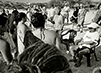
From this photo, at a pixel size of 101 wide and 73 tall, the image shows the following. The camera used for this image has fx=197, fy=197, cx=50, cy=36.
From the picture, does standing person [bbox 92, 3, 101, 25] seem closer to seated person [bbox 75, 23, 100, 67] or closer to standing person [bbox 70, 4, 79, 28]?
seated person [bbox 75, 23, 100, 67]

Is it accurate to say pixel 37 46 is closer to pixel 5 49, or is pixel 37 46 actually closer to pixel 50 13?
pixel 5 49

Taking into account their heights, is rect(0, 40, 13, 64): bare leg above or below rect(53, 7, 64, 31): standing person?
above

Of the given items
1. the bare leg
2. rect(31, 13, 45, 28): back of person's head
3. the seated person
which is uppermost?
rect(31, 13, 45, 28): back of person's head

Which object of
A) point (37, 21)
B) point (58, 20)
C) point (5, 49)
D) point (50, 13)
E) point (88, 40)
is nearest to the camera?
point (37, 21)

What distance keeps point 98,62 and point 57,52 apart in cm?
280

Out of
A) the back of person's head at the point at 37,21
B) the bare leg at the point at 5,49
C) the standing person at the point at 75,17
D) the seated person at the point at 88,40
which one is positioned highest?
the back of person's head at the point at 37,21

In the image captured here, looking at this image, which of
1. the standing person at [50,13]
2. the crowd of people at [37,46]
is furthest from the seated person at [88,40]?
the standing person at [50,13]

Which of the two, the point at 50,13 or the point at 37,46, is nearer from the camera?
the point at 37,46

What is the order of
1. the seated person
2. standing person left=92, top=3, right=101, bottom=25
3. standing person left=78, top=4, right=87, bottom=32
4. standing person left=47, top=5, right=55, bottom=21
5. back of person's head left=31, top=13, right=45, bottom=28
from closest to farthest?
back of person's head left=31, top=13, right=45, bottom=28 → the seated person → standing person left=92, top=3, right=101, bottom=25 → standing person left=78, top=4, right=87, bottom=32 → standing person left=47, top=5, right=55, bottom=21

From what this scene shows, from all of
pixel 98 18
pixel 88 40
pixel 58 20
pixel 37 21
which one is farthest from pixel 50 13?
pixel 37 21

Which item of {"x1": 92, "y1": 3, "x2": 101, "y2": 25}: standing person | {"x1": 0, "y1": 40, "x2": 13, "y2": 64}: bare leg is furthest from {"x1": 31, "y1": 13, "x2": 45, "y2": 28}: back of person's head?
{"x1": 92, "y1": 3, "x2": 101, "y2": 25}: standing person

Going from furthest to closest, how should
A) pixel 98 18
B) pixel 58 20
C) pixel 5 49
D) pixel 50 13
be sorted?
pixel 50 13, pixel 58 20, pixel 98 18, pixel 5 49

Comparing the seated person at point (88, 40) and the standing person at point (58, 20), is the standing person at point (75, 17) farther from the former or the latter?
the seated person at point (88, 40)

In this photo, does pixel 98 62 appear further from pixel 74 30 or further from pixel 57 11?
pixel 57 11
